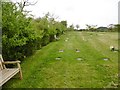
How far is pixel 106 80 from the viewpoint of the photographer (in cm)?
572

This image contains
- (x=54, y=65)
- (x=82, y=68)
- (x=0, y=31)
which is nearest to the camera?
(x=0, y=31)

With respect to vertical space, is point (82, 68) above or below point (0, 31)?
below

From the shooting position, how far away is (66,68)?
7.36 m

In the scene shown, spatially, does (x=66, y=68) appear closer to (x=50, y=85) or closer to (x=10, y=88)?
(x=50, y=85)

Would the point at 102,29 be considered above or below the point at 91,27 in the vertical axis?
below

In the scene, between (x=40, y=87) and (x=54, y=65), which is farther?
(x=54, y=65)

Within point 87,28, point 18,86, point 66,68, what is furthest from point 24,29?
point 87,28

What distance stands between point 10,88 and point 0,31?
2262mm

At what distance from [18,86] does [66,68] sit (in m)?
2.43

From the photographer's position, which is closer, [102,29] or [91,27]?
[102,29]

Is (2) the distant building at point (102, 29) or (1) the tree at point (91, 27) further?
(1) the tree at point (91, 27)

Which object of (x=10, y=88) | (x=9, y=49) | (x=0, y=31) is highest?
(x=0, y=31)

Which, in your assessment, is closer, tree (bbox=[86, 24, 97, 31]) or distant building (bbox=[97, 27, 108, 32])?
distant building (bbox=[97, 27, 108, 32])

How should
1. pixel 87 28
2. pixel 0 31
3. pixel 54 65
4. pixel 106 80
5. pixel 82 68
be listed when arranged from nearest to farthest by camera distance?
1. pixel 106 80
2. pixel 0 31
3. pixel 82 68
4. pixel 54 65
5. pixel 87 28
